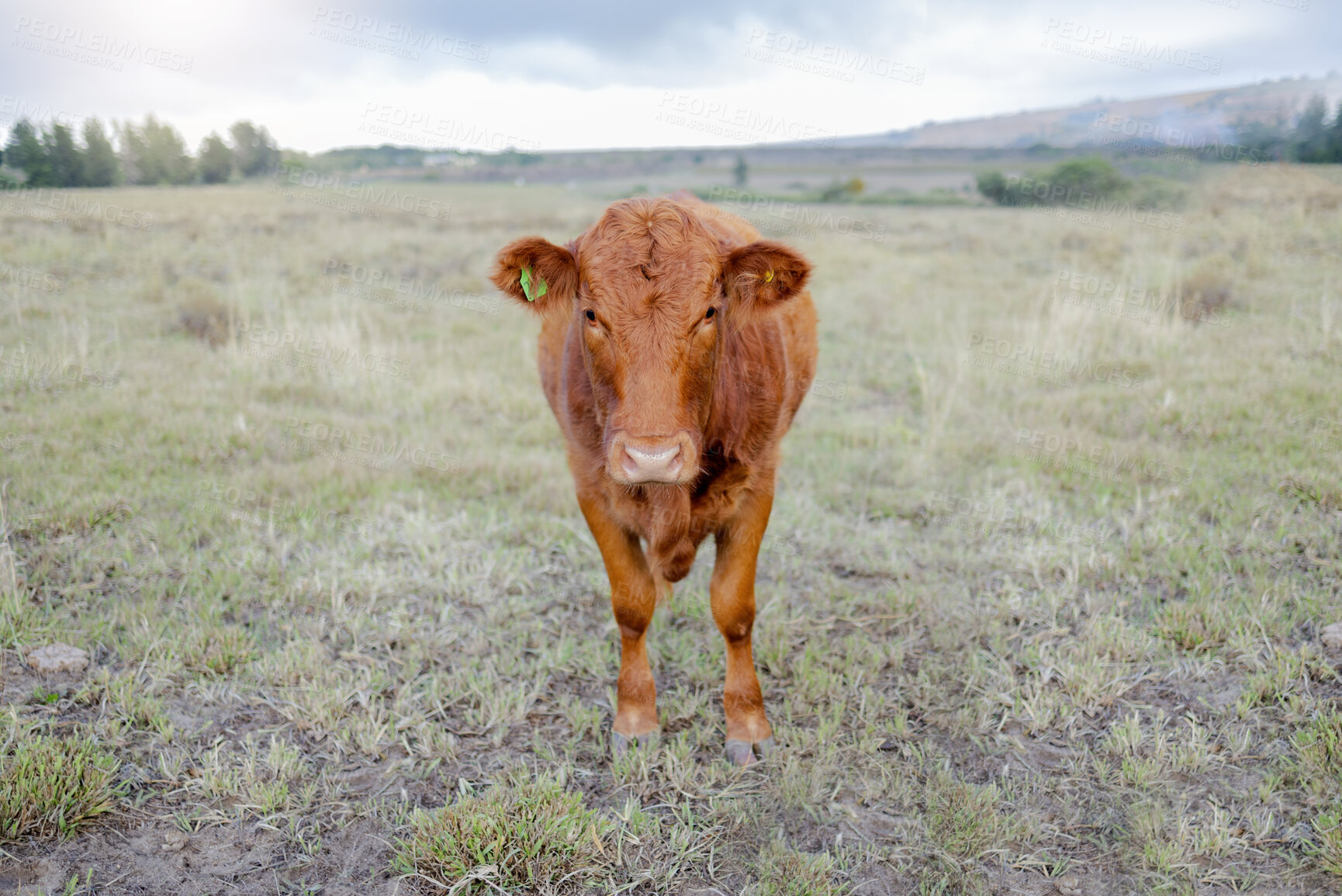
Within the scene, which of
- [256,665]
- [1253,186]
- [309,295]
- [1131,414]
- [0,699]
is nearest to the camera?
[0,699]

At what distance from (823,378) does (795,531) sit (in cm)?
364

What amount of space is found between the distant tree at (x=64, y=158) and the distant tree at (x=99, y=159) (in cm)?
14

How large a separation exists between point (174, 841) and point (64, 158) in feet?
32.9

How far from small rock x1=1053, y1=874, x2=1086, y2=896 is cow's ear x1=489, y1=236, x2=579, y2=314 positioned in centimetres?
268

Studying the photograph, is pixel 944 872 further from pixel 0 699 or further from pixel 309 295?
pixel 309 295

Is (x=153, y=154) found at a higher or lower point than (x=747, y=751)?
higher

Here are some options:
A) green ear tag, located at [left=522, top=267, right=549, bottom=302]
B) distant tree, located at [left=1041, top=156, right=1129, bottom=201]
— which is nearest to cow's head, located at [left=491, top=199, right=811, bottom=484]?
green ear tag, located at [left=522, top=267, right=549, bottom=302]

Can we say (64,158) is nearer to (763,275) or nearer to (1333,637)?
(763,275)

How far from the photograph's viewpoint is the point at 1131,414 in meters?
6.48

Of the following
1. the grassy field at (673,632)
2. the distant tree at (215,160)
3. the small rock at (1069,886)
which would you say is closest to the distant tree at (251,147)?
the distant tree at (215,160)

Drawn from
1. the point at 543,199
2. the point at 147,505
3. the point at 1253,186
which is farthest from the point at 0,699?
the point at 543,199

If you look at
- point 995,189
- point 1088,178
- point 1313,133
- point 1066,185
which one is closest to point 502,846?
point 1313,133

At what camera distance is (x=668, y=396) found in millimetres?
2467

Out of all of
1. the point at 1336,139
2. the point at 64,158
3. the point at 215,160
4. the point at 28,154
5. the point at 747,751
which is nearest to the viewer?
the point at 747,751
